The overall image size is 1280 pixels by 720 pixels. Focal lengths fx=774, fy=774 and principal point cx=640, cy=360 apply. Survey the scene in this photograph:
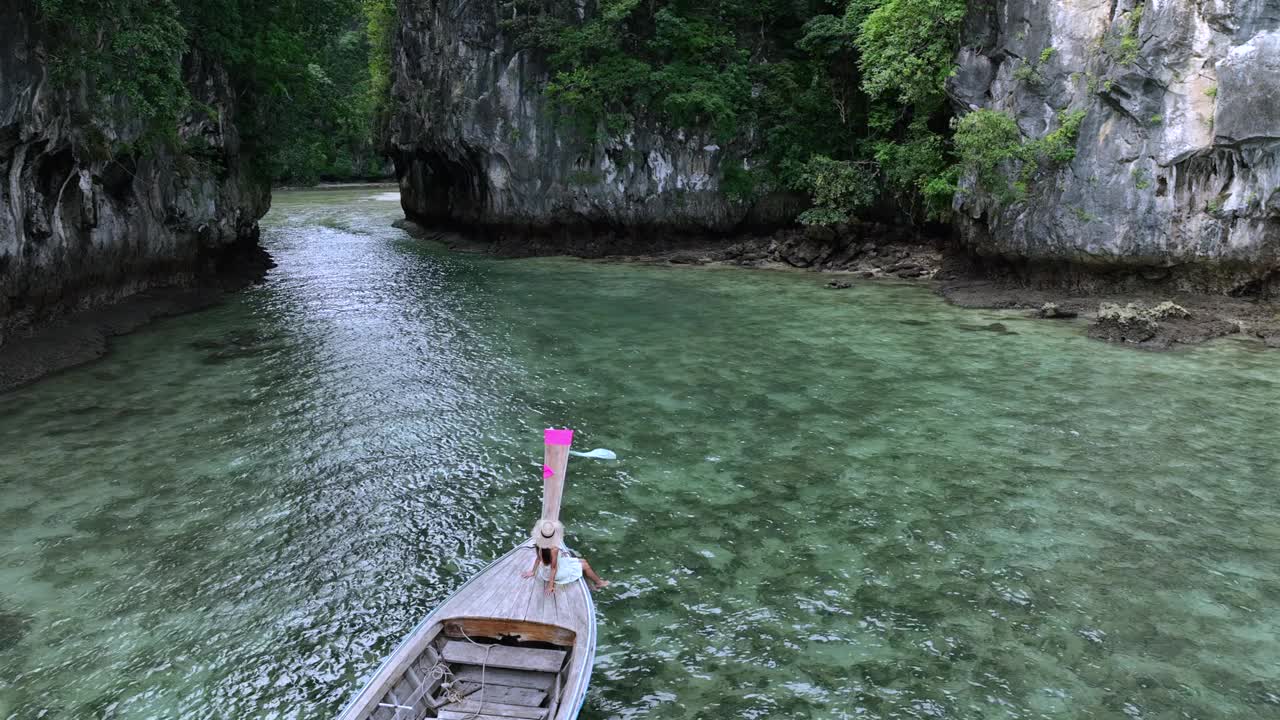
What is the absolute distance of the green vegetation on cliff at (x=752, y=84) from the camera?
26.1 metres

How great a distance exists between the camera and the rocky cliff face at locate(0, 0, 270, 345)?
13.2 meters

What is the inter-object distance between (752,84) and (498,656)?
2645 centimetres

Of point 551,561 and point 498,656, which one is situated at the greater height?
point 551,561

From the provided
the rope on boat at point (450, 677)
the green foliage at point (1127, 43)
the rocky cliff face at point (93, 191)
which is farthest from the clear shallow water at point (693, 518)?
the green foliage at point (1127, 43)

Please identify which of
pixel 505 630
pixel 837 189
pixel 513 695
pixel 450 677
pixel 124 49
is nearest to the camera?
pixel 513 695

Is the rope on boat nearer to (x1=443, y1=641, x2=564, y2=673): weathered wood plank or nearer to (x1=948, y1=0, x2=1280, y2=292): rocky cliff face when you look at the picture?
(x1=443, y1=641, x2=564, y2=673): weathered wood plank

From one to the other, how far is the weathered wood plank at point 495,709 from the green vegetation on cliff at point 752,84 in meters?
23.0

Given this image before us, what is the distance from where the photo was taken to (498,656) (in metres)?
5.89

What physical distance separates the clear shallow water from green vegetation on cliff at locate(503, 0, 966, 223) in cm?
1108

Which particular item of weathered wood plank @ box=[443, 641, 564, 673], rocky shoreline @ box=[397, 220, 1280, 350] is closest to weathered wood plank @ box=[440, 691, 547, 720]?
weathered wood plank @ box=[443, 641, 564, 673]

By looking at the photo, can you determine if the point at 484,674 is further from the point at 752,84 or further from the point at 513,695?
the point at 752,84

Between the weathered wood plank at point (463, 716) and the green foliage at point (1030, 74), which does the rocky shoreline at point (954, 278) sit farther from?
the weathered wood plank at point (463, 716)

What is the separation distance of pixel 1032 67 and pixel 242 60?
21630 millimetres

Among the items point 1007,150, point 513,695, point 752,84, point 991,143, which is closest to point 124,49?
point 513,695
